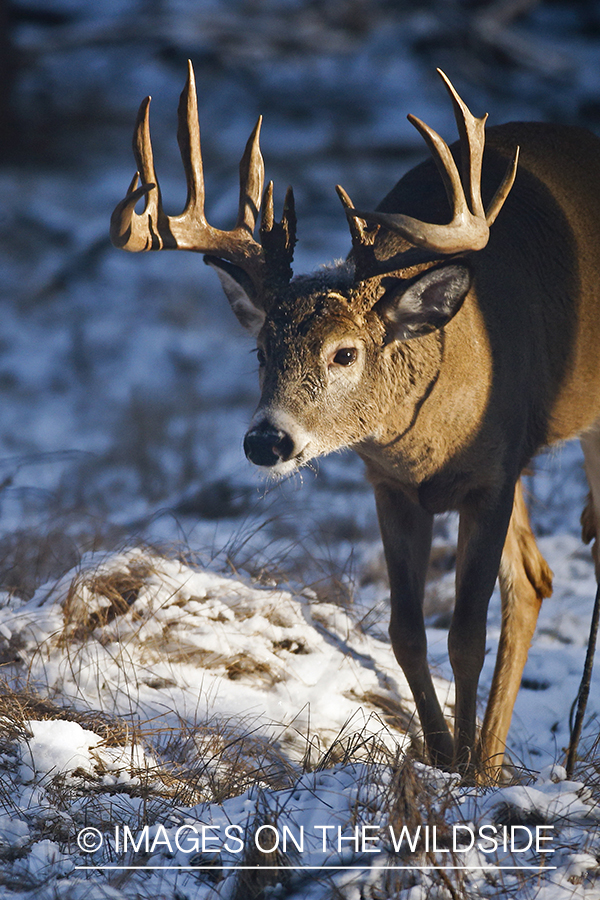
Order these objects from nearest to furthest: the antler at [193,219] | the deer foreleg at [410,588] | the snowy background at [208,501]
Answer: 1. the snowy background at [208,501]
2. the antler at [193,219]
3. the deer foreleg at [410,588]

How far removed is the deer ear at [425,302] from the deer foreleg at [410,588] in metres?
0.74

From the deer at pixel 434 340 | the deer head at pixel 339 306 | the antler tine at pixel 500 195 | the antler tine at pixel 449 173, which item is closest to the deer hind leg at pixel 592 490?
the deer at pixel 434 340

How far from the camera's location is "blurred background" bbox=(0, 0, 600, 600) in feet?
22.6

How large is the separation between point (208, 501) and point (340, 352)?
3.91m

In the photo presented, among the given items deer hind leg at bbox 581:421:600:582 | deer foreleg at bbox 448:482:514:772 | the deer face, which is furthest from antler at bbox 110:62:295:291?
deer hind leg at bbox 581:421:600:582

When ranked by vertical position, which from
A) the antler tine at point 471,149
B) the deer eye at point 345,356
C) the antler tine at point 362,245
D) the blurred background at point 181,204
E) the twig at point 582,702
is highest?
the blurred background at point 181,204

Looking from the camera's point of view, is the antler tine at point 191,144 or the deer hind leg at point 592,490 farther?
the deer hind leg at point 592,490

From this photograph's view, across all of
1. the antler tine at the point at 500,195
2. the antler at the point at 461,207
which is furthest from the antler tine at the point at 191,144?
the antler tine at the point at 500,195

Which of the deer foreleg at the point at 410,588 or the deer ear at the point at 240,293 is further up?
the deer ear at the point at 240,293

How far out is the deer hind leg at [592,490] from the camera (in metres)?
4.80

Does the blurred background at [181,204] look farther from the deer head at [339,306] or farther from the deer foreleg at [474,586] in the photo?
the deer head at [339,306]

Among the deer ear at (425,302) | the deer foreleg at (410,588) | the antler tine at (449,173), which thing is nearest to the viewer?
the antler tine at (449,173)

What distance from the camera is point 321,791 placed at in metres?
2.80

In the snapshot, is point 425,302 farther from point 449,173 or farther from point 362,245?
point 449,173
